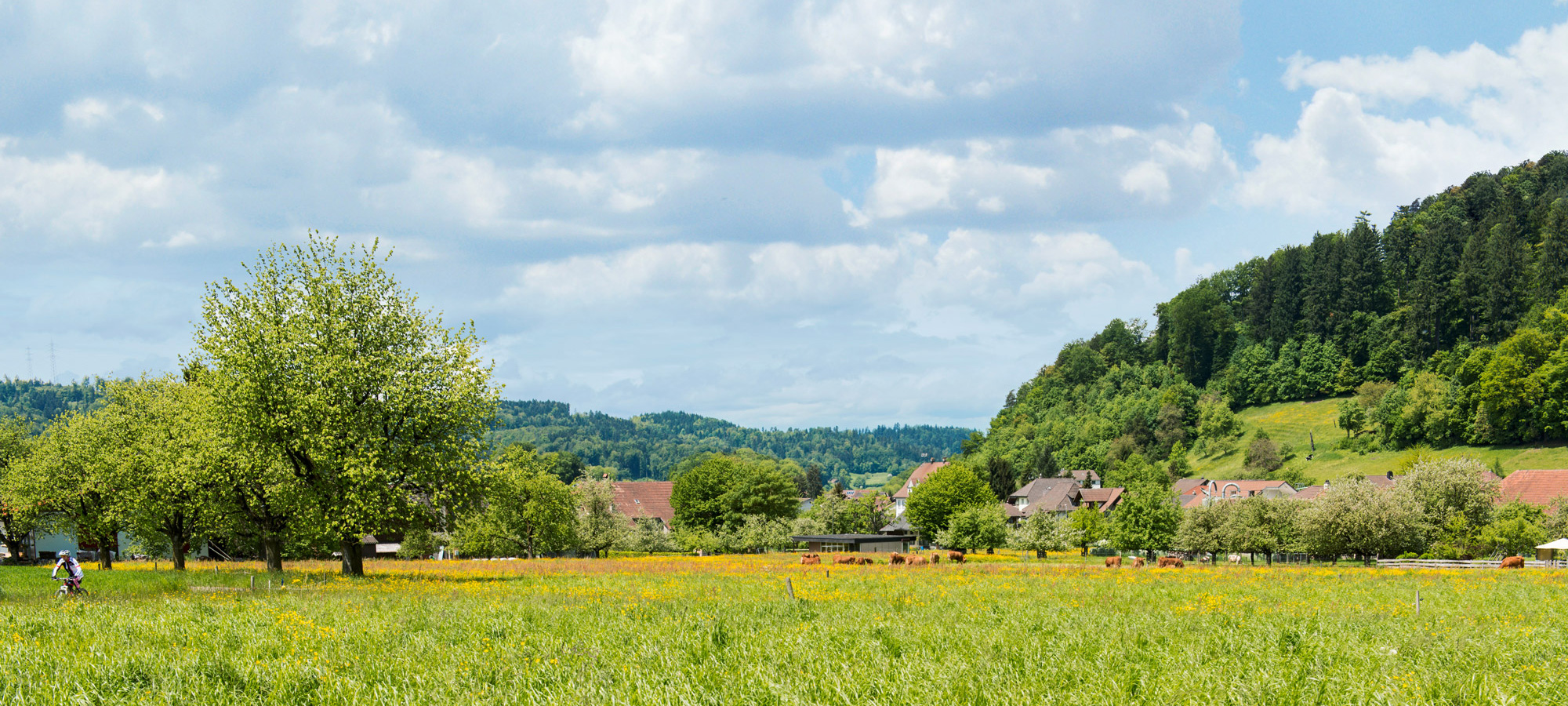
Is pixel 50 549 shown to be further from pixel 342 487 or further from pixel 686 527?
pixel 342 487

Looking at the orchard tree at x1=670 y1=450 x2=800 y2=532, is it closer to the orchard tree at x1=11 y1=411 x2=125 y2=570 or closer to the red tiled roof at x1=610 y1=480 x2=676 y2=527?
the red tiled roof at x1=610 y1=480 x2=676 y2=527

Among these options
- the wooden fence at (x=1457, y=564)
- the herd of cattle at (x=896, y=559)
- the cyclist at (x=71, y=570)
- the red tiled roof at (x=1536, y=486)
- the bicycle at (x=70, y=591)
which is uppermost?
the cyclist at (x=71, y=570)

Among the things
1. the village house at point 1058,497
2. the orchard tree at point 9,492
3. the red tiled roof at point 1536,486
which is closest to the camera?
the orchard tree at point 9,492

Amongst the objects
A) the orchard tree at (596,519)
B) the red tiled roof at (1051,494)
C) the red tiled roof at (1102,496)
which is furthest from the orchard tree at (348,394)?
the red tiled roof at (1102,496)

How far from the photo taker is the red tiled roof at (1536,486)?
92812 mm

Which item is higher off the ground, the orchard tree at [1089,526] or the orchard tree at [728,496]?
the orchard tree at [728,496]

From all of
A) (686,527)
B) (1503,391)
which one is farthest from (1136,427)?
(686,527)

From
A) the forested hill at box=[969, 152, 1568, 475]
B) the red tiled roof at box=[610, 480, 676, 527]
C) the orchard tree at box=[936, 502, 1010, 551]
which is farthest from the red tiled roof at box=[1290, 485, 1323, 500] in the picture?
the red tiled roof at box=[610, 480, 676, 527]

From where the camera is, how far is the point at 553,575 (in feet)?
138

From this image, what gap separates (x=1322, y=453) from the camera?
496ft

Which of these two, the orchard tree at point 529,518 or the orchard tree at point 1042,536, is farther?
the orchard tree at point 1042,536

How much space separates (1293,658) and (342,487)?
34770 millimetres

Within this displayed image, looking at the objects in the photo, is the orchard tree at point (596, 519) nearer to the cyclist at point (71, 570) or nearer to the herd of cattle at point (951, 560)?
the herd of cattle at point (951, 560)

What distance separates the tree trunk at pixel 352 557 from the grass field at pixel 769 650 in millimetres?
11469
